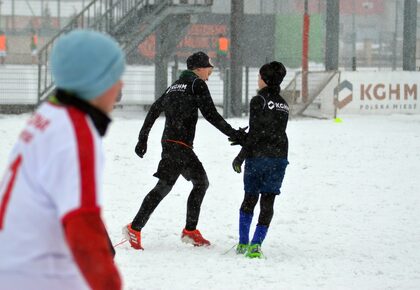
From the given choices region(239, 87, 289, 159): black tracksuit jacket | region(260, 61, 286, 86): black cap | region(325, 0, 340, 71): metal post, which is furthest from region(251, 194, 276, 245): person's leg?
region(325, 0, 340, 71): metal post

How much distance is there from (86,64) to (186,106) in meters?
4.40

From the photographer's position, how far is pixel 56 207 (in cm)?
222

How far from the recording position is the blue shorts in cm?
630

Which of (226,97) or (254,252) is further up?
(226,97)

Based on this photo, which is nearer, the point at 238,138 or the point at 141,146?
the point at 238,138

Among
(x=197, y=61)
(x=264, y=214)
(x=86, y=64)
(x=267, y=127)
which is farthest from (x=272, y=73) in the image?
(x=86, y=64)

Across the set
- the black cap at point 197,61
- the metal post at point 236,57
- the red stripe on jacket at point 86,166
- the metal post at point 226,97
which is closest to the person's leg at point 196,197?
the black cap at point 197,61

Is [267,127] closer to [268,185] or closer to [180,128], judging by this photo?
[268,185]

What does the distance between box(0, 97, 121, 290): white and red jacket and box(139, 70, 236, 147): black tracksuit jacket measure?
4.25 meters

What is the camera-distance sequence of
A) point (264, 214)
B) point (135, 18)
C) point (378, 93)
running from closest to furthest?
point (264, 214)
point (378, 93)
point (135, 18)

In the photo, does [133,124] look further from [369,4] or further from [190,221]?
[369,4]

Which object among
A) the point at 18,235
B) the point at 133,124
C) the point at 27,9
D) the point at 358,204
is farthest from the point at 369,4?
the point at 18,235

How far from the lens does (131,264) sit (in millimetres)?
6230

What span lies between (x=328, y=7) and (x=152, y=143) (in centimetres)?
968
